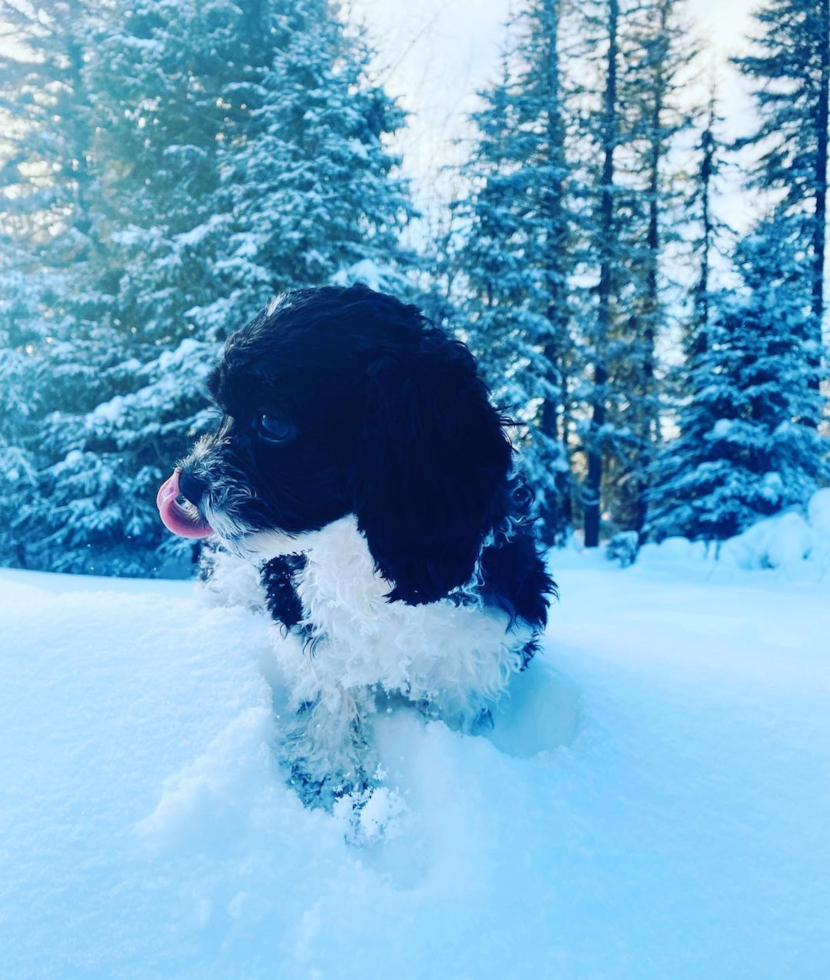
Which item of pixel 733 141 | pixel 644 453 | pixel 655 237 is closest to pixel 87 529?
pixel 644 453

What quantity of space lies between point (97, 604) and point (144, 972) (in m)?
1.54

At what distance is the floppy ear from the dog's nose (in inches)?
19.0

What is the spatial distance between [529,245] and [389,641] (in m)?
12.0

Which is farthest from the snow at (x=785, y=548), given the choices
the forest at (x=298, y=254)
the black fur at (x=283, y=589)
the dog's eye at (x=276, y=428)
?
the dog's eye at (x=276, y=428)

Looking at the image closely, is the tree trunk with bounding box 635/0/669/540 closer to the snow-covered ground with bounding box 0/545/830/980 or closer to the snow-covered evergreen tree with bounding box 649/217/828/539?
the snow-covered evergreen tree with bounding box 649/217/828/539

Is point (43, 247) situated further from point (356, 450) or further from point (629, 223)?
point (629, 223)

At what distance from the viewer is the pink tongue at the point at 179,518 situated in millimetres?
2006

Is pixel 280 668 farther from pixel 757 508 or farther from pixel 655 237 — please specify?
pixel 655 237

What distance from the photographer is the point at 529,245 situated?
40.6 feet

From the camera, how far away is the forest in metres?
8.27

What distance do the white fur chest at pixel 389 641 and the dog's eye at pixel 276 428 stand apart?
316 mm

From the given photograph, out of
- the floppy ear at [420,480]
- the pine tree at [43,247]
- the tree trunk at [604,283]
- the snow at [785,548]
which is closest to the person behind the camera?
the floppy ear at [420,480]

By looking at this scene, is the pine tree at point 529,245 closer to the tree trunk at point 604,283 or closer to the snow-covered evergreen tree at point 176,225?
the tree trunk at point 604,283

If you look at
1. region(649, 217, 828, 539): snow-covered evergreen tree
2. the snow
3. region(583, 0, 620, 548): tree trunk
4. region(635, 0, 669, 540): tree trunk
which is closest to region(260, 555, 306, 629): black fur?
the snow
